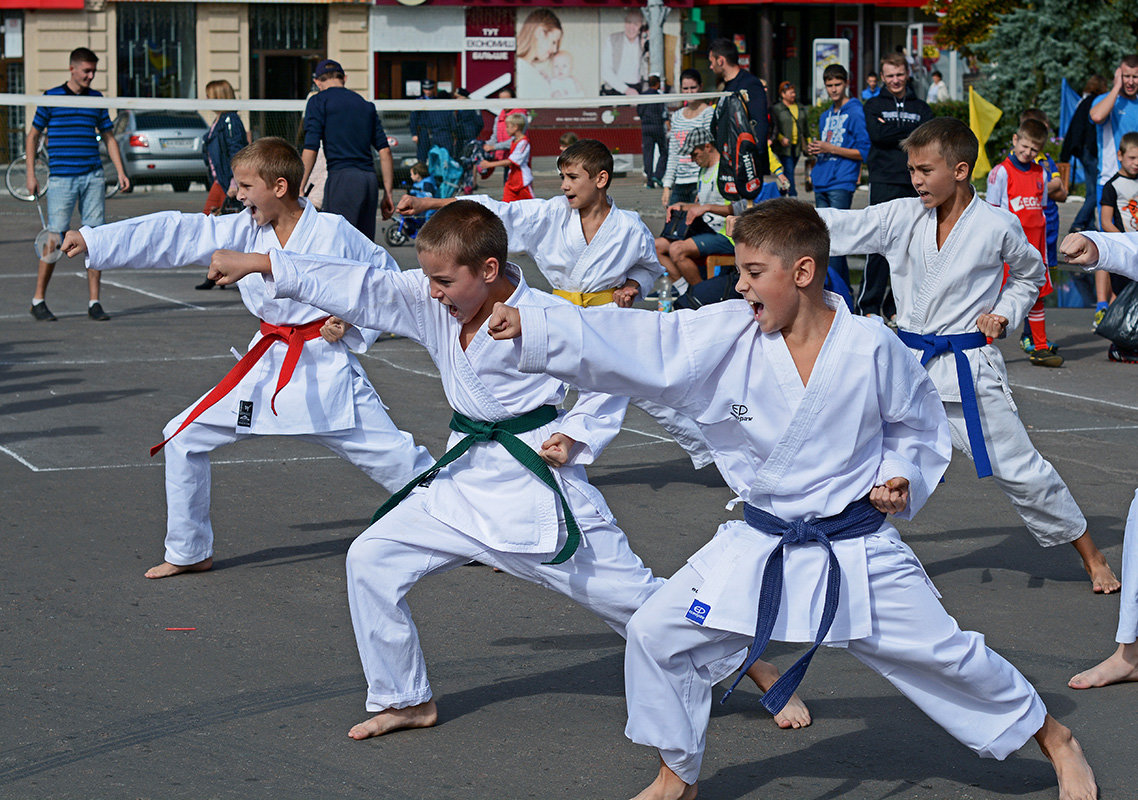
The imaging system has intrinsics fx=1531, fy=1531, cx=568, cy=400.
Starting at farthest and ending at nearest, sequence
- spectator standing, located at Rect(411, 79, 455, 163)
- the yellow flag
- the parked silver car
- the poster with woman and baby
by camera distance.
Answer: the poster with woman and baby
the parked silver car
spectator standing, located at Rect(411, 79, 455, 163)
the yellow flag

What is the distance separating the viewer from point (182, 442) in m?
6.07

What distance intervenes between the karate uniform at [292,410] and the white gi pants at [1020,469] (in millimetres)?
2213

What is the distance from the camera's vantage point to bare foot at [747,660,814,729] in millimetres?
4598

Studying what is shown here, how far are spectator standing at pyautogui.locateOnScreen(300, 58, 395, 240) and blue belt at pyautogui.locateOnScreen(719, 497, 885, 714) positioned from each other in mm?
9019

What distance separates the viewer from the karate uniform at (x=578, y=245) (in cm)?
742

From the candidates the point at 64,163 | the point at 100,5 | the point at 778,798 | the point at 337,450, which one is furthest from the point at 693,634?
the point at 100,5

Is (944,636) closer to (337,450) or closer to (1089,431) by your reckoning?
(337,450)

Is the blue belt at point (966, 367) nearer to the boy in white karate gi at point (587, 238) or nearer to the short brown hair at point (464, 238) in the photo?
the boy in white karate gi at point (587, 238)

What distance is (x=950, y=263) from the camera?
5.96 m

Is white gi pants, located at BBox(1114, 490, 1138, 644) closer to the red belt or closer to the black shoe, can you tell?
the red belt

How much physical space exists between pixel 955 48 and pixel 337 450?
32905 millimetres

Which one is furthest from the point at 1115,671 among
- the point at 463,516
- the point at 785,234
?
the point at 463,516

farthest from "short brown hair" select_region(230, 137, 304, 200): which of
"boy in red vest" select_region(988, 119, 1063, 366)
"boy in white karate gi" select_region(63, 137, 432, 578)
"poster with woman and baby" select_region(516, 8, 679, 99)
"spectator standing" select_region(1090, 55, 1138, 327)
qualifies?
"poster with woman and baby" select_region(516, 8, 679, 99)

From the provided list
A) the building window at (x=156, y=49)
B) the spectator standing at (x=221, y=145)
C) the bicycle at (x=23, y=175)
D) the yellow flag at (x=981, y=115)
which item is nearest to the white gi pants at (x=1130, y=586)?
the yellow flag at (x=981, y=115)
